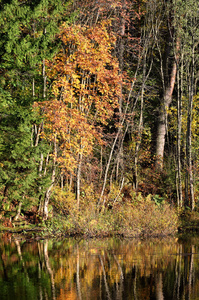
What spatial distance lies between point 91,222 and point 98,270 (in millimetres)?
6741

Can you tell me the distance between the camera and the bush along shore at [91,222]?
59.5ft

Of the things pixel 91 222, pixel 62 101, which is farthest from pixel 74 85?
pixel 91 222

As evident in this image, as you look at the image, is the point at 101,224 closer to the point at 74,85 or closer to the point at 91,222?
the point at 91,222

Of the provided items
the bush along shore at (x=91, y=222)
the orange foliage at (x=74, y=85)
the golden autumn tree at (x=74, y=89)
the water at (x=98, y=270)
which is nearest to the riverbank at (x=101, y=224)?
the bush along shore at (x=91, y=222)

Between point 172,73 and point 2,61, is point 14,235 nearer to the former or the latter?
point 2,61

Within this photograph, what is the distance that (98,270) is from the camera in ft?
36.6

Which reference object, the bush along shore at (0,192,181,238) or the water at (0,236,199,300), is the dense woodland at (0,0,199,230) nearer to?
the bush along shore at (0,192,181,238)

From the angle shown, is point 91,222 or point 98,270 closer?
point 98,270

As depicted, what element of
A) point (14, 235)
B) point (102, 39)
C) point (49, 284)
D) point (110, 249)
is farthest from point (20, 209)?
point (49, 284)

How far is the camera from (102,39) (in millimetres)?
19641

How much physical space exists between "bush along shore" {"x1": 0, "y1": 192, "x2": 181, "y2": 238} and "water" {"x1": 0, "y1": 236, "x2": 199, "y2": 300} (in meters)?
1.20

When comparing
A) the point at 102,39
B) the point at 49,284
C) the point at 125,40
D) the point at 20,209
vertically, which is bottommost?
the point at 49,284

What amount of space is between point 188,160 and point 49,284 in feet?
51.3

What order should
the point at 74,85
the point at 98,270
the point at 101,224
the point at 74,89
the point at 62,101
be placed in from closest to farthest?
1. the point at 98,270
2. the point at 101,224
3. the point at 74,85
4. the point at 74,89
5. the point at 62,101
